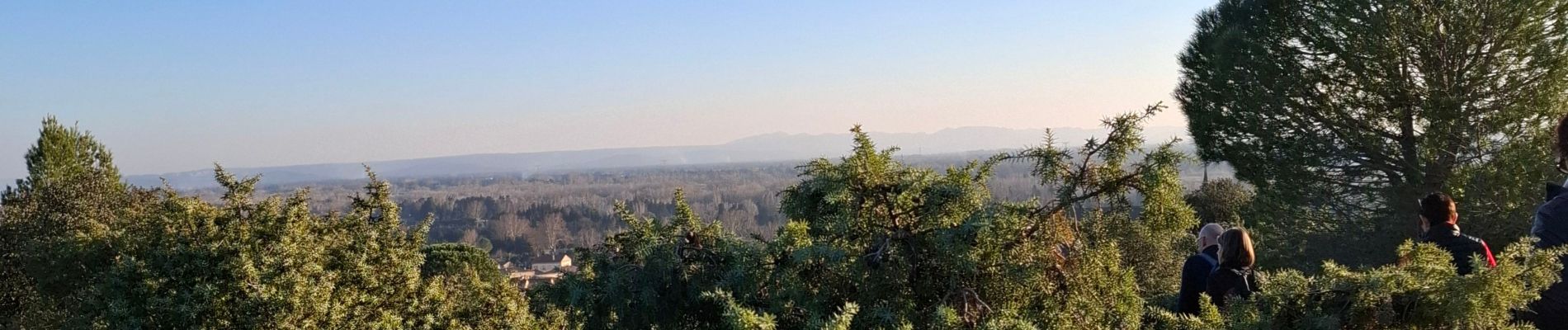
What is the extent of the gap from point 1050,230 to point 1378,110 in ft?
39.5

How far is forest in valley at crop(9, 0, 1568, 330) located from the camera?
2957mm

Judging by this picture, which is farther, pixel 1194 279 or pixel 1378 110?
pixel 1378 110

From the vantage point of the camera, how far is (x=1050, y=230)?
10.3 feet

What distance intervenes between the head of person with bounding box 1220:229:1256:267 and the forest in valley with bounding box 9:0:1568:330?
17 millimetres

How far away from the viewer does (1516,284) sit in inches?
102

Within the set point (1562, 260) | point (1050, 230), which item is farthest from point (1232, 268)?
point (1050, 230)

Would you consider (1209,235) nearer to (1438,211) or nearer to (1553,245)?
(1438,211)

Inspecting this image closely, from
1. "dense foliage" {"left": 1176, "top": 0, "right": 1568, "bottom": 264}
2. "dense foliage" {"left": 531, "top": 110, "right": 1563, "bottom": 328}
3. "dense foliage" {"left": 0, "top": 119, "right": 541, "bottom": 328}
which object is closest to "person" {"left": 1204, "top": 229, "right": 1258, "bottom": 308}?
"dense foliage" {"left": 531, "top": 110, "right": 1563, "bottom": 328}

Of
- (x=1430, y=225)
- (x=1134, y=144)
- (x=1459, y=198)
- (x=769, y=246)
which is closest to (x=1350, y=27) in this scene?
(x=1459, y=198)

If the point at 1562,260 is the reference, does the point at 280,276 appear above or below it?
below

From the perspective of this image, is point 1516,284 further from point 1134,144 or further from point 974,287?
point 974,287

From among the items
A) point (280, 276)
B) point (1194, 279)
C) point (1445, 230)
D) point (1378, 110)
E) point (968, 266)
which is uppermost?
point (1378, 110)

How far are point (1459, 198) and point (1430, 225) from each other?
8.57 metres

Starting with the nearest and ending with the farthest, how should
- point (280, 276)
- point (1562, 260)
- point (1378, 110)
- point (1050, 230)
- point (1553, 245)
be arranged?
point (1553, 245) < point (1562, 260) < point (1050, 230) < point (280, 276) < point (1378, 110)
